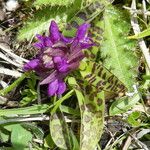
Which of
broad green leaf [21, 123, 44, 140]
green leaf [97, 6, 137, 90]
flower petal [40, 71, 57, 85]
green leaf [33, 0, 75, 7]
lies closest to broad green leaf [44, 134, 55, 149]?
broad green leaf [21, 123, 44, 140]

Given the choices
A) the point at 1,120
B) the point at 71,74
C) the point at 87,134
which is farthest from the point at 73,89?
the point at 1,120

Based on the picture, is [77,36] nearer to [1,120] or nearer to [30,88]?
[30,88]

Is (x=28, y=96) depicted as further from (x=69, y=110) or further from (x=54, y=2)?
(x=54, y=2)

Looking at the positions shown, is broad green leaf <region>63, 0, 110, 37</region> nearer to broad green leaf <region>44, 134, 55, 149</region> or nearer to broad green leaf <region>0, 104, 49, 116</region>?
broad green leaf <region>0, 104, 49, 116</region>

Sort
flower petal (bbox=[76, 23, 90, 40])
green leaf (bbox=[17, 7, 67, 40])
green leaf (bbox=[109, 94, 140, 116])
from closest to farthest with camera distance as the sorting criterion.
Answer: flower petal (bbox=[76, 23, 90, 40]), green leaf (bbox=[109, 94, 140, 116]), green leaf (bbox=[17, 7, 67, 40])

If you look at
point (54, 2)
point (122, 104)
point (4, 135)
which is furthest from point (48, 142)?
point (54, 2)

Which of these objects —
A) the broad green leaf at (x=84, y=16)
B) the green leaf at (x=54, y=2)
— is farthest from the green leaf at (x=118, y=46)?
the green leaf at (x=54, y=2)
